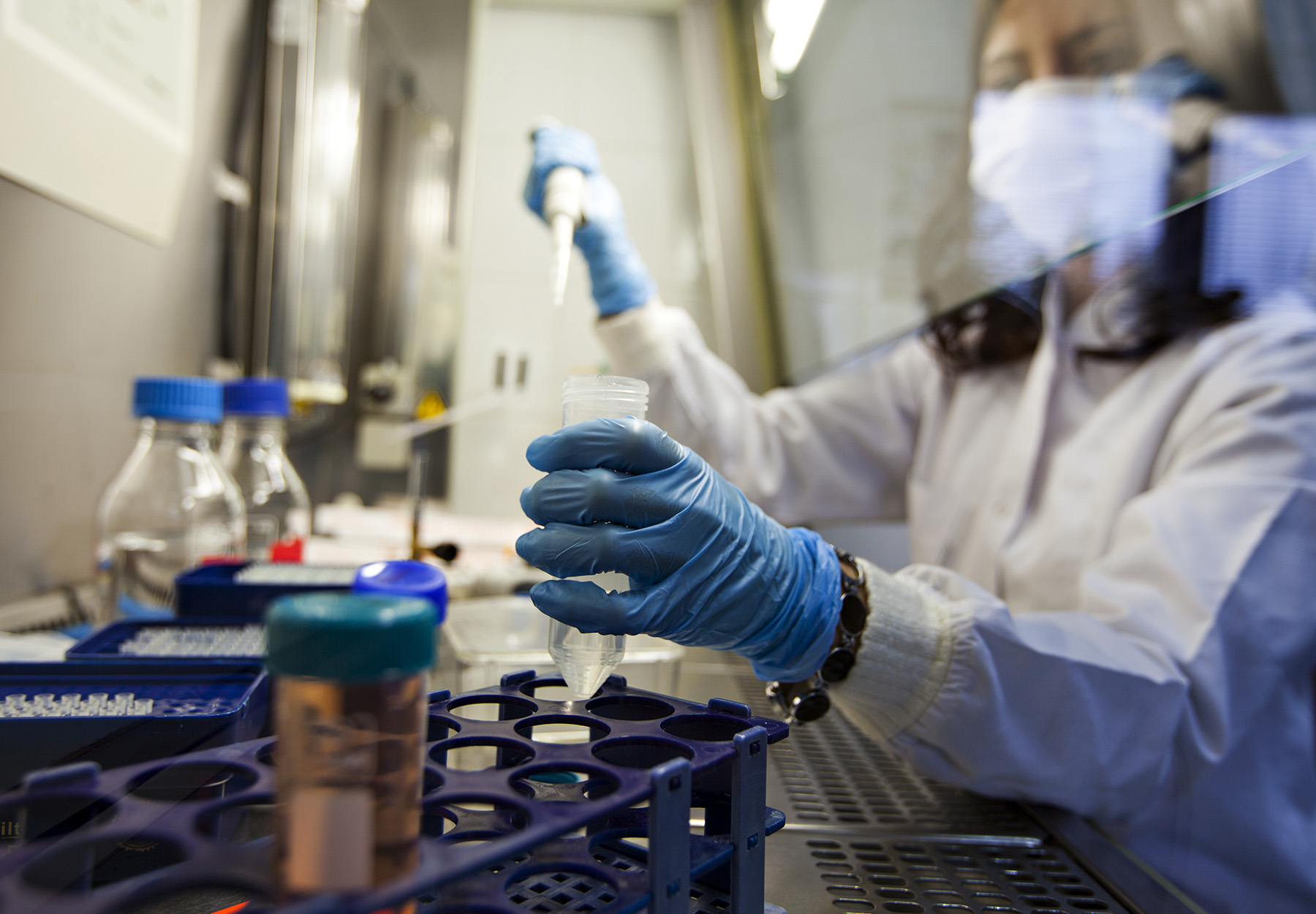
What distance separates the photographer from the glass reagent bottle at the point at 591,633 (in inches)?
23.7

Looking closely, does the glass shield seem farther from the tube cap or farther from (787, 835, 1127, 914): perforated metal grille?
the tube cap

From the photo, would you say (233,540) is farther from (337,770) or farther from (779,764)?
(337,770)

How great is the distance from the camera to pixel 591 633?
62 centimetres

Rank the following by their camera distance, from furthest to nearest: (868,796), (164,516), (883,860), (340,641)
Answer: (164,516) → (868,796) → (883,860) → (340,641)

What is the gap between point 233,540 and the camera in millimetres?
1266

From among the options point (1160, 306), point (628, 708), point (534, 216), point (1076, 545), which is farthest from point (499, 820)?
point (534, 216)

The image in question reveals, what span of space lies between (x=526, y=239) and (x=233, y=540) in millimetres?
1529

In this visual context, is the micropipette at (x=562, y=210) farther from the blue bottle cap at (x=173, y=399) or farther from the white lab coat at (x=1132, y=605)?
the white lab coat at (x=1132, y=605)

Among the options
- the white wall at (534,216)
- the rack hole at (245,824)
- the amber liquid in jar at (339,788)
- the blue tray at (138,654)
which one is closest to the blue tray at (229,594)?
the blue tray at (138,654)

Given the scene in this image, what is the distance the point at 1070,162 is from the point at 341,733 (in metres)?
0.97

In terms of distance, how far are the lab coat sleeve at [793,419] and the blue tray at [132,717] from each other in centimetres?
105

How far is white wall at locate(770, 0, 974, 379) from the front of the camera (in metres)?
1.28

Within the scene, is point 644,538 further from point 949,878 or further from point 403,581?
point 949,878

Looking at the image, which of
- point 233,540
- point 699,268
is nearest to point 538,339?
point 699,268
